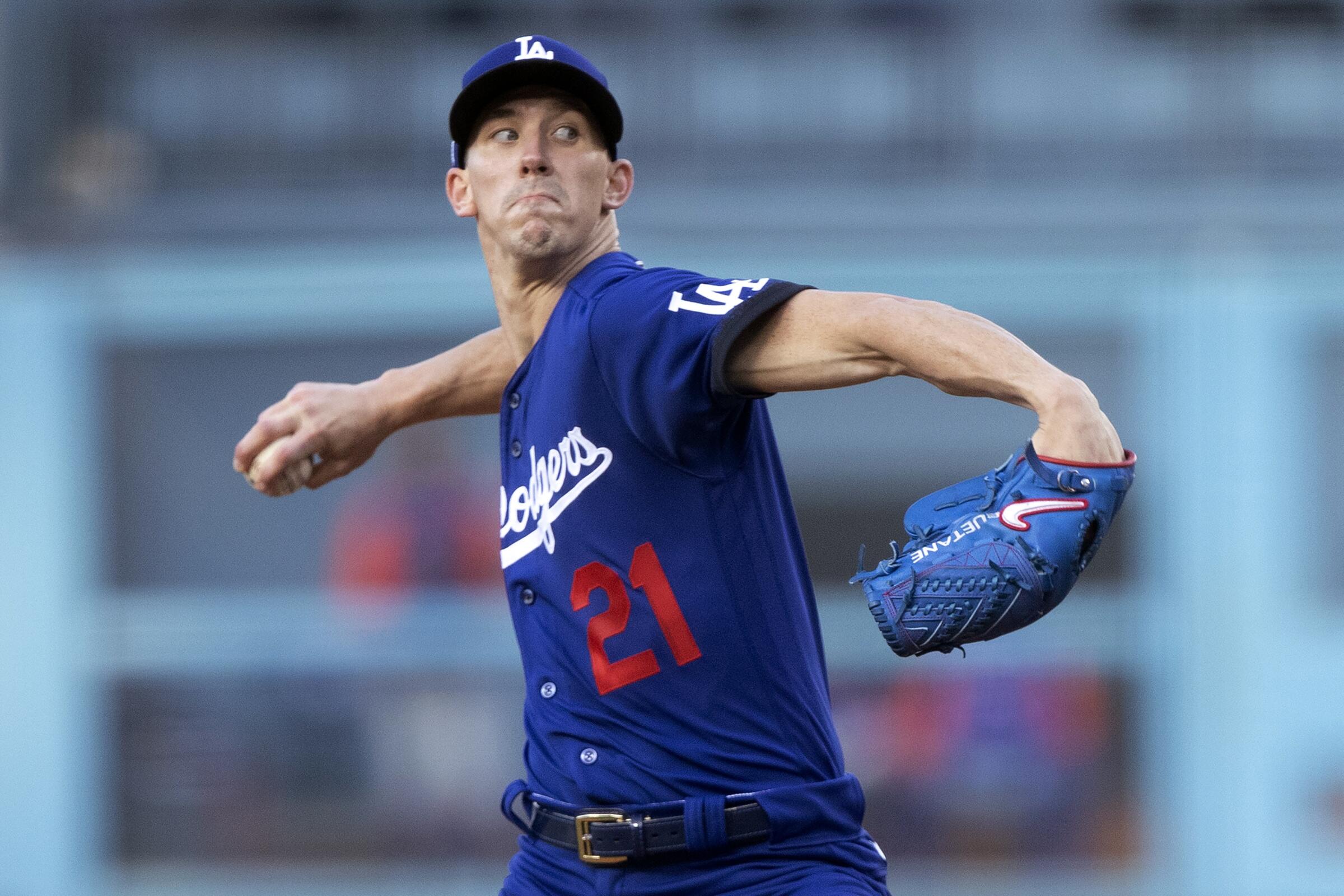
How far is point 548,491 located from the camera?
311cm

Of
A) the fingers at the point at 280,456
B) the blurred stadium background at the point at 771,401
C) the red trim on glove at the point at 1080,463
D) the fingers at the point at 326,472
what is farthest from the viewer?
the blurred stadium background at the point at 771,401

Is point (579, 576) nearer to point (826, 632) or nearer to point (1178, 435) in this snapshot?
point (826, 632)

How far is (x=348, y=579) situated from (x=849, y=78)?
11.9 ft

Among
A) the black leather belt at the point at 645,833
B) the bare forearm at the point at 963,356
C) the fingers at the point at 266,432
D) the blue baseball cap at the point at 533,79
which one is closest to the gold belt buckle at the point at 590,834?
the black leather belt at the point at 645,833

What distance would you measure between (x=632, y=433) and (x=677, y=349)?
0.23 m

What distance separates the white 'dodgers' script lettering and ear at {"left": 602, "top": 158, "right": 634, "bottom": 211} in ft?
1.69

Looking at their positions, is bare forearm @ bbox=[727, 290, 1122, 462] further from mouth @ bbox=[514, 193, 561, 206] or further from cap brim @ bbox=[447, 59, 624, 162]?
cap brim @ bbox=[447, 59, 624, 162]

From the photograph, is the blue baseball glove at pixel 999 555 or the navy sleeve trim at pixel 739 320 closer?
the blue baseball glove at pixel 999 555

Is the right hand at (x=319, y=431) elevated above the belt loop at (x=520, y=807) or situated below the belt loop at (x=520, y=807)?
above

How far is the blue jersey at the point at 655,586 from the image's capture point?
2.95m

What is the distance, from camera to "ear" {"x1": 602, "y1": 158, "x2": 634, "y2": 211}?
3299 millimetres

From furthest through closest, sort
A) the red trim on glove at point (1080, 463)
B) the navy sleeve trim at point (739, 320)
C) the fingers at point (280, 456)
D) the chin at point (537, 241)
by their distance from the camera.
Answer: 1. the fingers at point (280, 456)
2. the chin at point (537, 241)
3. the navy sleeve trim at point (739, 320)
4. the red trim on glove at point (1080, 463)

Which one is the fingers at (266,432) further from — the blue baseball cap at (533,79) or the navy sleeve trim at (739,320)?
the navy sleeve trim at (739,320)

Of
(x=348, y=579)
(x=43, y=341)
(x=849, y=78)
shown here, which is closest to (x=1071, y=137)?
(x=849, y=78)
